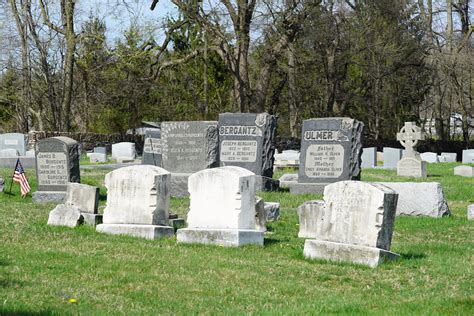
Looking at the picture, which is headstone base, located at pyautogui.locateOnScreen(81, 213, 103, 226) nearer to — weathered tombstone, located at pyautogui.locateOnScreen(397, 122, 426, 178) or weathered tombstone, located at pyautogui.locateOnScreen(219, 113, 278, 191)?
weathered tombstone, located at pyautogui.locateOnScreen(219, 113, 278, 191)

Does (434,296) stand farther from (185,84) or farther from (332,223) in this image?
(185,84)

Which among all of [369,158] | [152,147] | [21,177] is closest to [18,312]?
[21,177]

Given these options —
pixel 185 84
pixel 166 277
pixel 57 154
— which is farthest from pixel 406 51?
pixel 166 277

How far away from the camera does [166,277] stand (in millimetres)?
9617

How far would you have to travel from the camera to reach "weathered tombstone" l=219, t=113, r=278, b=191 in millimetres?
22627

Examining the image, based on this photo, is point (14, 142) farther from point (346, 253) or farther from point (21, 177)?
point (346, 253)

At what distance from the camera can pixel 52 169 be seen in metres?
19.3

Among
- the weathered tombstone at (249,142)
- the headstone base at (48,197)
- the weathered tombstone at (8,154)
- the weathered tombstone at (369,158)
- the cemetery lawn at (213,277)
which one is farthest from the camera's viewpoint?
the weathered tombstone at (369,158)

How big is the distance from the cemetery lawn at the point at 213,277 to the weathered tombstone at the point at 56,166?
5.21 meters

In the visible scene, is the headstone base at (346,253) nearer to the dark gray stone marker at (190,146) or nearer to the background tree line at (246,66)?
the dark gray stone marker at (190,146)

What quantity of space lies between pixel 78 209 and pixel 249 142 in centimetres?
915

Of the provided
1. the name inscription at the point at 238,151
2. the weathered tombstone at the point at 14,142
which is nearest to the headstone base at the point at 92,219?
the name inscription at the point at 238,151

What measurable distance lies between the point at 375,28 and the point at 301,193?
102 feet

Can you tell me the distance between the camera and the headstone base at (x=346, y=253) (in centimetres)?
1059
